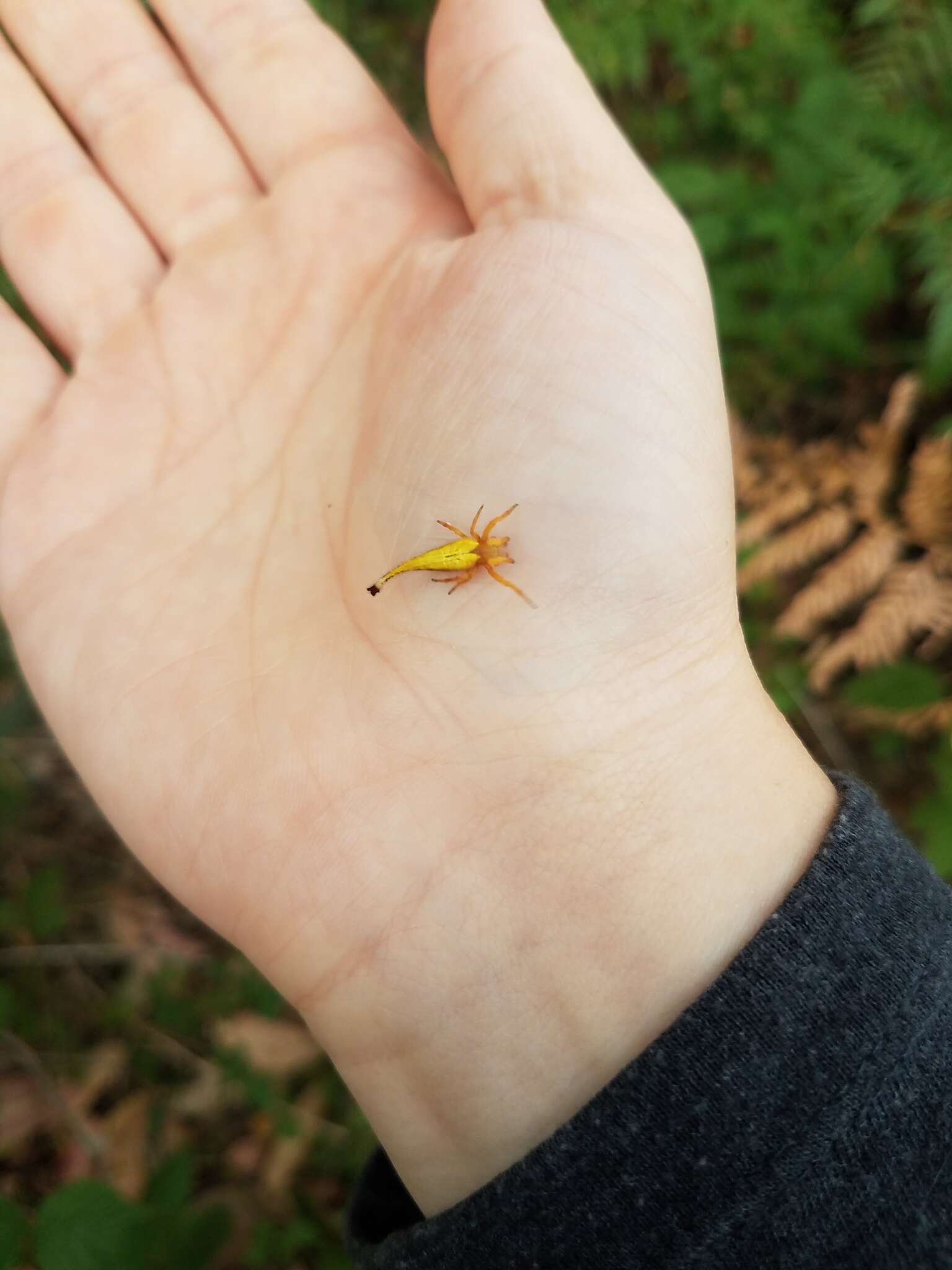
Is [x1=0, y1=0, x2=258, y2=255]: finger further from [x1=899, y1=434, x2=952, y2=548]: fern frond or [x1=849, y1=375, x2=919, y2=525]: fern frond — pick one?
[x1=899, y1=434, x2=952, y2=548]: fern frond

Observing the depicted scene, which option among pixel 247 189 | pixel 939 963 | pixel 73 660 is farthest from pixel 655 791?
pixel 247 189

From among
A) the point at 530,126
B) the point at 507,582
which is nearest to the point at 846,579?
the point at 507,582

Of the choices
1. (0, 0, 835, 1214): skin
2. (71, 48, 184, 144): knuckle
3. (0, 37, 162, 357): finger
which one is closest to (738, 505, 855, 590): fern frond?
(0, 0, 835, 1214): skin

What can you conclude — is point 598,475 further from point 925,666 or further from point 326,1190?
point 326,1190

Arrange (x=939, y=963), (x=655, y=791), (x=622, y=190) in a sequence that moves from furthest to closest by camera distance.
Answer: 1. (x=622, y=190)
2. (x=655, y=791)
3. (x=939, y=963)

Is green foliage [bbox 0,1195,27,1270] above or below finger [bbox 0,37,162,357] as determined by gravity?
below

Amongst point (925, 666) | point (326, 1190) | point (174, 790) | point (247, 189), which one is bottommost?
point (326, 1190)
